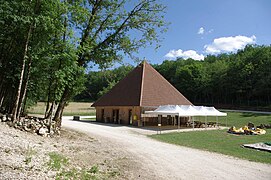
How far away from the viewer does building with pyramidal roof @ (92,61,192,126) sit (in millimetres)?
27641

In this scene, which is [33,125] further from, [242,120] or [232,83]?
[232,83]

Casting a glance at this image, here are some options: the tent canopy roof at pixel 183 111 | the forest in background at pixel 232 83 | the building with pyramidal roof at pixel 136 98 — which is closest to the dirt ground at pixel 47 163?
the tent canopy roof at pixel 183 111

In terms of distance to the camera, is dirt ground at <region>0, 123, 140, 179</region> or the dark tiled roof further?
the dark tiled roof

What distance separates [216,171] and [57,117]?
33.5ft

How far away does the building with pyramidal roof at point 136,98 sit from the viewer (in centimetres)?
2764

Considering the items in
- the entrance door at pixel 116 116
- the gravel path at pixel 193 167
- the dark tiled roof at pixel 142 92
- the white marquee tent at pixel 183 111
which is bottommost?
the gravel path at pixel 193 167

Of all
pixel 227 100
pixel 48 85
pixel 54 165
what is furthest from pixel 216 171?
pixel 227 100

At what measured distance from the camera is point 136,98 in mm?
28234

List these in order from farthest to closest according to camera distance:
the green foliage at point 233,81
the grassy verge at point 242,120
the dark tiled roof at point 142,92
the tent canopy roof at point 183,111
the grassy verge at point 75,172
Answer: the green foliage at point 233,81 < the grassy verge at point 242,120 < the dark tiled roof at point 142,92 < the tent canopy roof at point 183,111 < the grassy verge at point 75,172

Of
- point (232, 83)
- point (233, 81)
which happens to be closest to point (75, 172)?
point (232, 83)

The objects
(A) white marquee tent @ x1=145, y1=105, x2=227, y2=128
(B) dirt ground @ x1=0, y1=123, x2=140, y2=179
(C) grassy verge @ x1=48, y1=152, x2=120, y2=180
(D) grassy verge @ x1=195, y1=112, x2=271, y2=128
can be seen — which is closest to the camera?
(B) dirt ground @ x1=0, y1=123, x2=140, y2=179

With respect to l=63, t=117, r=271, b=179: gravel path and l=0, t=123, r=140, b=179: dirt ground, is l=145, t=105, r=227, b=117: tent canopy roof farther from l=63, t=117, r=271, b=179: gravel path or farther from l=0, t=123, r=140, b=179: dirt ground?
l=0, t=123, r=140, b=179: dirt ground

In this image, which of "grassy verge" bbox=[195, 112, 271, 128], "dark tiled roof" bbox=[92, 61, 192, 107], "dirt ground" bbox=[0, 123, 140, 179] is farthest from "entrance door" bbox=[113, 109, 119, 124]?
"dirt ground" bbox=[0, 123, 140, 179]

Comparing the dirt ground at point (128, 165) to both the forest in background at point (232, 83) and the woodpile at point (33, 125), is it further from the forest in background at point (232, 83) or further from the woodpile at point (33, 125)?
the forest in background at point (232, 83)
